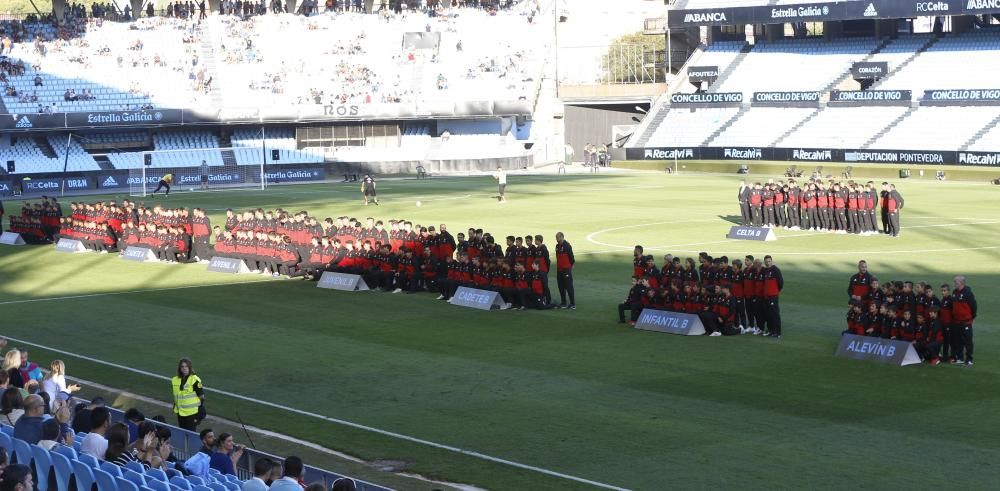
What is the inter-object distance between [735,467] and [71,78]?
68.2m

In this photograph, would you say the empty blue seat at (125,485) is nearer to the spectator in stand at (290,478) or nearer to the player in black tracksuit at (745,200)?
the spectator in stand at (290,478)

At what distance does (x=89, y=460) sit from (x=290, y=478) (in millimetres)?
2460

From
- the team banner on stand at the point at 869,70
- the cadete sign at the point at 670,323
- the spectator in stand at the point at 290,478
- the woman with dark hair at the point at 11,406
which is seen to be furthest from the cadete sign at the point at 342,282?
the team banner on stand at the point at 869,70

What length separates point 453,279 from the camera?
3069 centimetres

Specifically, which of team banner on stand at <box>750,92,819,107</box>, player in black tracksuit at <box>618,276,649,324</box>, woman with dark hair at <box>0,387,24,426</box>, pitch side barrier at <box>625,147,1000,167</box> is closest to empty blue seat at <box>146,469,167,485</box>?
woman with dark hair at <box>0,387,24,426</box>

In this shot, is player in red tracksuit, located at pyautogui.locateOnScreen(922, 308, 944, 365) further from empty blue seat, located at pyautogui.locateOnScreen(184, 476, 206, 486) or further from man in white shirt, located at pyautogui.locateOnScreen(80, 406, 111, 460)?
man in white shirt, located at pyautogui.locateOnScreen(80, 406, 111, 460)

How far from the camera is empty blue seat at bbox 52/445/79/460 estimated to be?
43.5 ft

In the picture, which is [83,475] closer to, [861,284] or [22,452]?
[22,452]

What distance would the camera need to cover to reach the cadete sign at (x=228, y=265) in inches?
1462

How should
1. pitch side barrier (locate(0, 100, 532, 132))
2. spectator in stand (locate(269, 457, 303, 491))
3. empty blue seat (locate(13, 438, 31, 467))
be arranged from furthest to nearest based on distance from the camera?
pitch side barrier (locate(0, 100, 532, 132))
empty blue seat (locate(13, 438, 31, 467))
spectator in stand (locate(269, 457, 303, 491))

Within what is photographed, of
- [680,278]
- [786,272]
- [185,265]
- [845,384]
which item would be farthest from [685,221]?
[845,384]

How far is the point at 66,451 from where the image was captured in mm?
13430

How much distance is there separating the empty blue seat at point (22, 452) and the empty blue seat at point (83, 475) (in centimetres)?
107

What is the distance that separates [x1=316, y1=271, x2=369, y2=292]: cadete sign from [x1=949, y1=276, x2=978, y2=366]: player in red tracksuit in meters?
15.4
